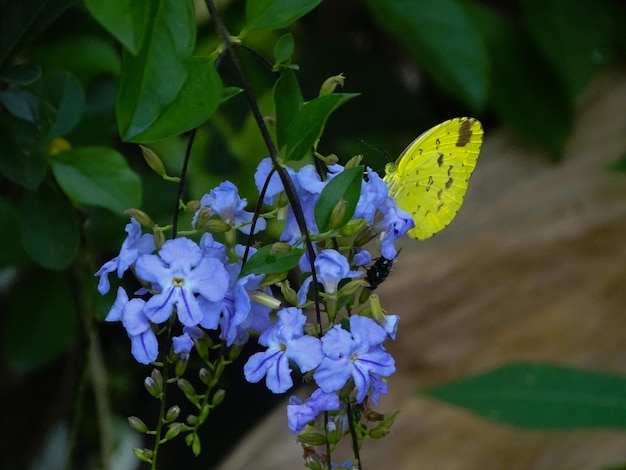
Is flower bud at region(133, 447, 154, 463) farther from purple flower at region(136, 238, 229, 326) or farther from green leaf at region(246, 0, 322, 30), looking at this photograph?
green leaf at region(246, 0, 322, 30)

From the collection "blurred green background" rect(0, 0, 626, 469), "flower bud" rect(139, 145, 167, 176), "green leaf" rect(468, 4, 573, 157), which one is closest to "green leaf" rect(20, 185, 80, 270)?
"blurred green background" rect(0, 0, 626, 469)

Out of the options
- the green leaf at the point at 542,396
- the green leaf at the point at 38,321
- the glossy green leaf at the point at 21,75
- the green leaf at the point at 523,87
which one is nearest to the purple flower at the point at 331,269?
the glossy green leaf at the point at 21,75

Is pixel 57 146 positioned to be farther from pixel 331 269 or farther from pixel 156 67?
pixel 331 269

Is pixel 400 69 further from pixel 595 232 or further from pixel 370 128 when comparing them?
pixel 595 232

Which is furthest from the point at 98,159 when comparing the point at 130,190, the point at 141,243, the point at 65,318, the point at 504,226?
the point at 504,226

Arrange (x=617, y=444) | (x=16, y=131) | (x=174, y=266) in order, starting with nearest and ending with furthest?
1. (x=174, y=266)
2. (x=16, y=131)
3. (x=617, y=444)

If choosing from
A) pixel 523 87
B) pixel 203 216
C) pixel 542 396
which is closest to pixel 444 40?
pixel 523 87
